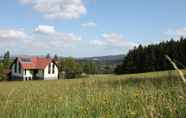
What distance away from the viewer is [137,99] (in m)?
4.52

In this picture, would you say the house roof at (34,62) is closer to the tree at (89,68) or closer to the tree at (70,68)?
the tree at (70,68)

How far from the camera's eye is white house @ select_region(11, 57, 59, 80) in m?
69.2

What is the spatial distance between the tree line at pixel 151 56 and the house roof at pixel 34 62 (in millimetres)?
24271

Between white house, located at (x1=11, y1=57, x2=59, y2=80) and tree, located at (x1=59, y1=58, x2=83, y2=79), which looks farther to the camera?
tree, located at (x1=59, y1=58, x2=83, y2=79)

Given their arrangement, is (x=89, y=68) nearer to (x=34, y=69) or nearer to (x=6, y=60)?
(x=6, y=60)

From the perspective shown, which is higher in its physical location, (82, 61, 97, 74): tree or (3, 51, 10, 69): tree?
Answer: (3, 51, 10, 69): tree

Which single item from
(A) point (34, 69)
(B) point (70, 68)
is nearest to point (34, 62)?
(A) point (34, 69)

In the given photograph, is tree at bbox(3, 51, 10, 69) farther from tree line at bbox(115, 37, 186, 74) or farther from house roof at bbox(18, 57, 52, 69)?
tree line at bbox(115, 37, 186, 74)

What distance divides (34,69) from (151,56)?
3049 centimetres

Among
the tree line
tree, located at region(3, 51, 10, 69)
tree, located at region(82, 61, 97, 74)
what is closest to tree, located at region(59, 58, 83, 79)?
tree, located at region(3, 51, 10, 69)

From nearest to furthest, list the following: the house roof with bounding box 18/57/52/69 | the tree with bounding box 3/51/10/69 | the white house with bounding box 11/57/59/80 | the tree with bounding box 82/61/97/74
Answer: the white house with bounding box 11/57/59/80, the house roof with bounding box 18/57/52/69, the tree with bounding box 3/51/10/69, the tree with bounding box 82/61/97/74

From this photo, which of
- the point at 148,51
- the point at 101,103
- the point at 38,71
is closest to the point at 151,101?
the point at 101,103

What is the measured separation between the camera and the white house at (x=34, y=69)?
6925 cm

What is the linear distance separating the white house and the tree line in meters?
23.0
